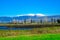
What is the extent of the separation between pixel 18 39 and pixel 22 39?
1.62 feet

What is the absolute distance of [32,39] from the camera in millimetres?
27953

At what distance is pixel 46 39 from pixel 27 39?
7.72 ft

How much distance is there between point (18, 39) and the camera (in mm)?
27672

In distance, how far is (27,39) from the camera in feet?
91.3

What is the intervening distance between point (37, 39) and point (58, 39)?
103 inches

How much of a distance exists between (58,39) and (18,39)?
4899mm

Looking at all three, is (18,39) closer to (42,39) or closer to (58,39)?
(42,39)

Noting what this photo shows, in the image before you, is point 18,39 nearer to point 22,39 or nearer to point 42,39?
point 22,39

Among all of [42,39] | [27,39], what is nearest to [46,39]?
[42,39]

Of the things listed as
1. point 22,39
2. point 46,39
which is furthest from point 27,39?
point 46,39

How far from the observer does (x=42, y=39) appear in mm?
27828

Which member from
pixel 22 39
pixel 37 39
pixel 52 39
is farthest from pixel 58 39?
pixel 22 39

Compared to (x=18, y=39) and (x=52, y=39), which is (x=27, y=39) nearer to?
(x=18, y=39)

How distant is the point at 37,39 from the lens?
27.9m
